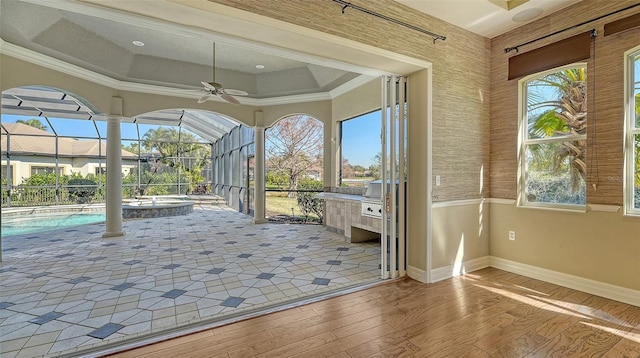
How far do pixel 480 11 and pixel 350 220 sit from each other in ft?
11.9

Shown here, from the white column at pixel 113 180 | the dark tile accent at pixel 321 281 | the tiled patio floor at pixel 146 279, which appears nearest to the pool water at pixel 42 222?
the tiled patio floor at pixel 146 279

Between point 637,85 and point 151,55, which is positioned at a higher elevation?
point 151,55

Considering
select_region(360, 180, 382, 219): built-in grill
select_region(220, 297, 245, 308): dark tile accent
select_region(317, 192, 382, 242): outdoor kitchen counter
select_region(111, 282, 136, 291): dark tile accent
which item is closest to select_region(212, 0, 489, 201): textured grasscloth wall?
select_region(360, 180, 382, 219): built-in grill

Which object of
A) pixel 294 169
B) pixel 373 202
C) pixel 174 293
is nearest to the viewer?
pixel 174 293

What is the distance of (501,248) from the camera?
12.2 ft

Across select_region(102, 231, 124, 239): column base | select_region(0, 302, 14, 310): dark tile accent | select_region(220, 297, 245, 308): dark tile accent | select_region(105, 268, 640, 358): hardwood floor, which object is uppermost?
select_region(102, 231, 124, 239): column base

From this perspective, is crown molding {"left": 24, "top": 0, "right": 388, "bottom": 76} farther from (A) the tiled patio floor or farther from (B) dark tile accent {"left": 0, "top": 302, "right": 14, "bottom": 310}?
(B) dark tile accent {"left": 0, "top": 302, "right": 14, "bottom": 310}

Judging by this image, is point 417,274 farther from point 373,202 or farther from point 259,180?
point 259,180

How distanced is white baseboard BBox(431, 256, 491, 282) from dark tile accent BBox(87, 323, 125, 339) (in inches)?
123

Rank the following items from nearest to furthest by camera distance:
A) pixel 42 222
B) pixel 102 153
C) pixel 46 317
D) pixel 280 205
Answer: pixel 46 317 < pixel 42 222 < pixel 280 205 < pixel 102 153

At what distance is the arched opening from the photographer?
7.49 metres

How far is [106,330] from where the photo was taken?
89.6 inches

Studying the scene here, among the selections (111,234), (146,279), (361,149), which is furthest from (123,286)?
(361,149)

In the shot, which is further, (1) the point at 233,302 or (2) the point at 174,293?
(2) the point at 174,293
